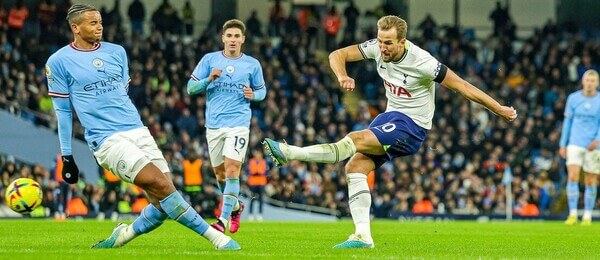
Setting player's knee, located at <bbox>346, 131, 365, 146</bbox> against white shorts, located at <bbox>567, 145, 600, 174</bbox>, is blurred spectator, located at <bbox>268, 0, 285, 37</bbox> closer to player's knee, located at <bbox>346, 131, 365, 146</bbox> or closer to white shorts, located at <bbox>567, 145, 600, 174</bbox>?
white shorts, located at <bbox>567, 145, 600, 174</bbox>

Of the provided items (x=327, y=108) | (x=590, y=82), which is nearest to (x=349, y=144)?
(x=590, y=82)

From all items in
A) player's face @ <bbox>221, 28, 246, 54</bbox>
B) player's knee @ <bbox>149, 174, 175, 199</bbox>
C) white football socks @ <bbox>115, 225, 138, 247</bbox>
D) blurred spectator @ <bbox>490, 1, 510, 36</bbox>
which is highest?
blurred spectator @ <bbox>490, 1, 510, 36</bbox>

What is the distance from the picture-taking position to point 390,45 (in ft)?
37.4

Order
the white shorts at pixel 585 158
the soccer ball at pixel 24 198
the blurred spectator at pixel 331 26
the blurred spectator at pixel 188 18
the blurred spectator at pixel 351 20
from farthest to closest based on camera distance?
the blurred spectator at pixel 331 26
the blurred spectator at pixel 351 20
the blurred spectator at pixel 188 18
the white shorts at pixel 585 158
the soccer ball at pixel 24 198

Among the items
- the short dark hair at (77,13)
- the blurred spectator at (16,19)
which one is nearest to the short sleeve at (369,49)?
the short dark hair at (77,13)

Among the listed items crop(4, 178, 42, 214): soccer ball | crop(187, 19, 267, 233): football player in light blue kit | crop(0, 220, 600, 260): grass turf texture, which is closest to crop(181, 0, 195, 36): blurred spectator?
crop(0, 220, 600, 260): grass turf texture

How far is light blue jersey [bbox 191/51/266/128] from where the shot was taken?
15766mm

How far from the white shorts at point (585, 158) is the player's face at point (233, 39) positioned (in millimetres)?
7848

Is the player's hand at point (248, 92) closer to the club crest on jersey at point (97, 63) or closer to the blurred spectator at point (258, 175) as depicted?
the club crest on jersey at point (97, 63)

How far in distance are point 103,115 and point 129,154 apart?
539mm

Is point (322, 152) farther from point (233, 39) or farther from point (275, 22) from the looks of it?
point (275, 22)

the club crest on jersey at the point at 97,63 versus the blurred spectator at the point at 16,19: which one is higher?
the blurred spectator at the point at 16,19

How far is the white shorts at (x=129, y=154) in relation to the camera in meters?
10.2

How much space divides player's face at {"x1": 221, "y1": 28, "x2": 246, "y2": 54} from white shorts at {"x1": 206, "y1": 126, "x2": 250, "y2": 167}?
3.68ft
